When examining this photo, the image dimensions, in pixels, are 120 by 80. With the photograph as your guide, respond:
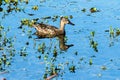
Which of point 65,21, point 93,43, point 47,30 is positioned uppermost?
point 65,21

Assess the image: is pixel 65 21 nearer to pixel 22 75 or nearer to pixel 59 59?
pixel 59 59

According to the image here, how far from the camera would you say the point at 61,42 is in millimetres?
19234

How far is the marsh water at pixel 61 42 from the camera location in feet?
48.7

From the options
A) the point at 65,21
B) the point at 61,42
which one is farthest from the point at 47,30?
the point at 61,42

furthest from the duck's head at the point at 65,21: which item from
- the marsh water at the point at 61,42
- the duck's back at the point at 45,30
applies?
the duck's back at the point at 45,30

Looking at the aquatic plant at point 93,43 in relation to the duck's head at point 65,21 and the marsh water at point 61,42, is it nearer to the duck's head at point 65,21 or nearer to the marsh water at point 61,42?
the marsh water at point 61,42

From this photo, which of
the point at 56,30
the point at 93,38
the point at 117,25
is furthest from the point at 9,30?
the point at 117,25

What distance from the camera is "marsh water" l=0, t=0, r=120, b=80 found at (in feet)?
48.7

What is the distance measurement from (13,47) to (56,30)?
3.78 m

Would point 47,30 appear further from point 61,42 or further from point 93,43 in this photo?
point 93,43

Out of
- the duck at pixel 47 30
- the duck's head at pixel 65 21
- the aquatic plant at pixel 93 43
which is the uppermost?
the duck's head at pixel 65 21

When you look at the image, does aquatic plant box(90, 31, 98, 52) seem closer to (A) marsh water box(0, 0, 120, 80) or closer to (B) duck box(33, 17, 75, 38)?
(A) marsh water box(0, 0, 120, 80)

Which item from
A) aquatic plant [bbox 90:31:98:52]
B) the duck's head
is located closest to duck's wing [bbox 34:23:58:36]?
the duck's head

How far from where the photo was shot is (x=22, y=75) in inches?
566
